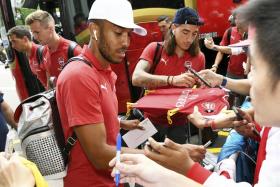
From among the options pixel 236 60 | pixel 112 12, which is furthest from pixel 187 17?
pixel 236 60

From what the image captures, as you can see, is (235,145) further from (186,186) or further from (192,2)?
(192,2)

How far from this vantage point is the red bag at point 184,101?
2898mm

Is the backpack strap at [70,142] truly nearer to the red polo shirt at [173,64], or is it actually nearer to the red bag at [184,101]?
the red bag at [184,101]

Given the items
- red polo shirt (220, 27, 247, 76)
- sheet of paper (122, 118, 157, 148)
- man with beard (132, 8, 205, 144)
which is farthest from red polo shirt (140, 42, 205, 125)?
red polo shirt (220, 27, 247, 76)

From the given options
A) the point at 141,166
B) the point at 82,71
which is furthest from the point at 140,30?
the point at 141,166

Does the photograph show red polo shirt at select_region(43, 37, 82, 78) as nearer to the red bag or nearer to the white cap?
the red bag

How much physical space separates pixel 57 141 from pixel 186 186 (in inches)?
34.8

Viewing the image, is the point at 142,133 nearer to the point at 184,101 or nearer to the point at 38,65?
the point at 184,101

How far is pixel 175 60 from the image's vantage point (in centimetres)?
338

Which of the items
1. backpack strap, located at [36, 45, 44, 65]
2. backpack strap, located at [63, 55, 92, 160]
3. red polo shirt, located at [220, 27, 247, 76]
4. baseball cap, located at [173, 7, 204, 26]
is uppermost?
baseball cap, located at [173, 7, 204, 26]

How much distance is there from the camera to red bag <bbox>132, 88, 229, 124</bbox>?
9.51 ft

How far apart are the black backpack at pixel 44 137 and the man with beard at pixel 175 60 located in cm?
139

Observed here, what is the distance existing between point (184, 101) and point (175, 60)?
0.56 m

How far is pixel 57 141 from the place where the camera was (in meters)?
1.93
